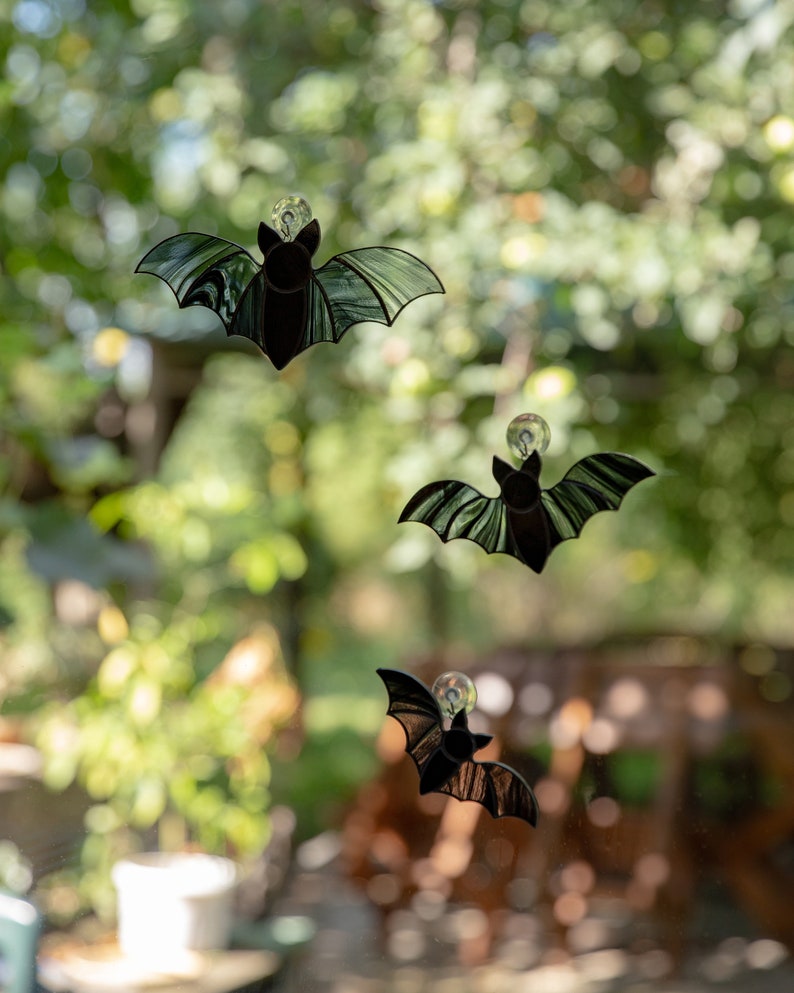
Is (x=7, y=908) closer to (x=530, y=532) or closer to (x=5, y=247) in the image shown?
(x=530, y=532)

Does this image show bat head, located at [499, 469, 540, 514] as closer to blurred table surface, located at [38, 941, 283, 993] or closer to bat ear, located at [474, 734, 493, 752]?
bat ear, located at [474, 734, 493, 752]

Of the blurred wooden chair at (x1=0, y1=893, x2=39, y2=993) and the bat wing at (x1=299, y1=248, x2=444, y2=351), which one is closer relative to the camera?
the bat wing at (x1=299, y1=248, x2=444, y2=351)

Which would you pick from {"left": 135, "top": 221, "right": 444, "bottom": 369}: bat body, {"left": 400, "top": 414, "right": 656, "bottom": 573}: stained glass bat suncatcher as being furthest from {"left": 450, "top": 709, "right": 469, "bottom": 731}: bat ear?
{"left": 135, "top": 221, "right": 444, "bottom": 369}: bat body

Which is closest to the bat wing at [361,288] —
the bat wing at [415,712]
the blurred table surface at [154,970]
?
the bat wing at [415,712]

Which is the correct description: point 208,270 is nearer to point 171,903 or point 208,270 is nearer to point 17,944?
point 17,944

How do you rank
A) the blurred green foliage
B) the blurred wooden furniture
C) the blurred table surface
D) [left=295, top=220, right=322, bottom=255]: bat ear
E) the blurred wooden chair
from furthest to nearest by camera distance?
the blurred green foliage → the blurred wooden furniture → the blurred table surface → the blurred wooden chair → [left=295, top=220, right=322, bottom=255]: bat ear

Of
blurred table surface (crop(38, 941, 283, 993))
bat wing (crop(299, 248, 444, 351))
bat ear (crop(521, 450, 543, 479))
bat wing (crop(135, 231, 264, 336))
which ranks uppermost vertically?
bat wing (crop(135, 231, 264, 336))

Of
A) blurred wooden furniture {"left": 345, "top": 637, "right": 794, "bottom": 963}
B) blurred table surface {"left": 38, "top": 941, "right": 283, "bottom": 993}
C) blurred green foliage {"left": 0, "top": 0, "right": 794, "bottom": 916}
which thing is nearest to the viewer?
blurred table surface {"left": 38, "top": 941, "right": 283, "bottom": 993}
